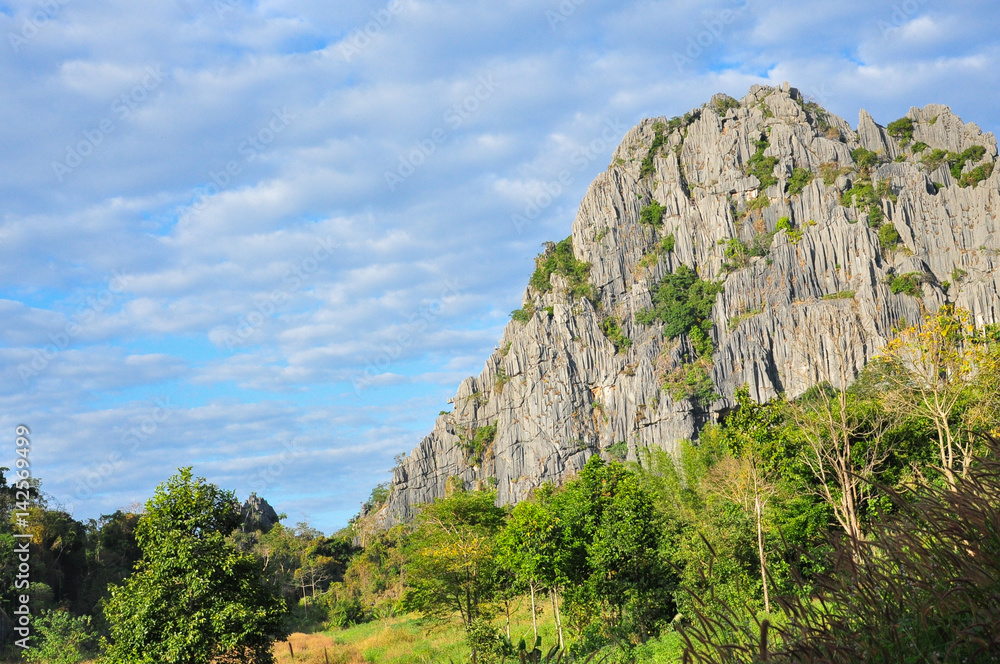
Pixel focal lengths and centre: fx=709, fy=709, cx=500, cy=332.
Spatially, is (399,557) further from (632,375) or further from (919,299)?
(919,299)

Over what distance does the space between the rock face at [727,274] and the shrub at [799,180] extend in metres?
0.20

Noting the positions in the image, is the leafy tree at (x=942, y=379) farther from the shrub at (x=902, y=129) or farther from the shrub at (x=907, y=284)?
the shrub at (x=902, y=129)

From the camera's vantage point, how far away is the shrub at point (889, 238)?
229 ft

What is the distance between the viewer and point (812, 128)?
284 ft

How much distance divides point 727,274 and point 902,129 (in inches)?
1096

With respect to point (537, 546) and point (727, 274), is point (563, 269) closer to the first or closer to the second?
point (727, 274)

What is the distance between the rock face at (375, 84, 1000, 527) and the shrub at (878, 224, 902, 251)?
0.60ft

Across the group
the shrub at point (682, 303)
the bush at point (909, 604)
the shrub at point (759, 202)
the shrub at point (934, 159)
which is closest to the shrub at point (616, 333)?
the shrub at point (682, 303)

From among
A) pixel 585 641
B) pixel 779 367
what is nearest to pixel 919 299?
pixel 779 367

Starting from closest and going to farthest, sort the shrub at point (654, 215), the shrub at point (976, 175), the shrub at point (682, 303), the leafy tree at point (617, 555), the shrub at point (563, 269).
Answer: the leafy tree at point (617, 555) < the shrub at point (976, 175) < the shrub at point (682, 303) < the shrub at point (563, 269) < the shrub at point (654, 215)

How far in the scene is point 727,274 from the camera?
7969 cm

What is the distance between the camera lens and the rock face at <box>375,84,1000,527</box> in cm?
6769

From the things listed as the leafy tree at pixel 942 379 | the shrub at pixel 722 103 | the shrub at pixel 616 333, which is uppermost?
the shrub at pixel 722 103

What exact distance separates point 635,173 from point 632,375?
3115 centimetres
